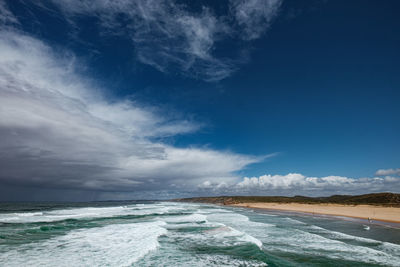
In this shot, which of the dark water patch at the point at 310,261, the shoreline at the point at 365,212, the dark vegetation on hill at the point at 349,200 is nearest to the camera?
the dark water patch at the point at 310,261

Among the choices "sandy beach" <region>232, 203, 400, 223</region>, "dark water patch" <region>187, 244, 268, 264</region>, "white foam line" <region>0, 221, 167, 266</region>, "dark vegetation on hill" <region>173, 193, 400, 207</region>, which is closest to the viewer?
"white foam line" <region>0, 221, 167, 266</region>

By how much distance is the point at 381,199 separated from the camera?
7156 cm

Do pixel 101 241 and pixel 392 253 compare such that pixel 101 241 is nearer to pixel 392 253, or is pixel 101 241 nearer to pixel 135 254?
pixel 135 254

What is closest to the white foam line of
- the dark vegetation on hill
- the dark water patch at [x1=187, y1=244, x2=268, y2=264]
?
the dark water patch at [x1=187, y1=244, x2=268, y2=264]

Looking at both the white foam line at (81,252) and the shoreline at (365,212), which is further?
the shoreline at (365,212)

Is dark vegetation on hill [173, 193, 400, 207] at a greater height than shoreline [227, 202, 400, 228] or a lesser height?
greater

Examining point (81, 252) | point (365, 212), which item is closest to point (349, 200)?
point (365, 212)

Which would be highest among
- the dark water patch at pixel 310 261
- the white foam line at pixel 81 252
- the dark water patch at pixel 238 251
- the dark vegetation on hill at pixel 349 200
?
the dark vegetation on hill at pixel 349 200

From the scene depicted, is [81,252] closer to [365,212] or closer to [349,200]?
[365,212]

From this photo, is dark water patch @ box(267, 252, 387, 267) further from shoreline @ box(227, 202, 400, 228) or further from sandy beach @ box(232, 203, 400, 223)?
sandy beach @ box(232, 203, 400, 223)

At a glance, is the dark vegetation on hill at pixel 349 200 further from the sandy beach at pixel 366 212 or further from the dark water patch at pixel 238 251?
the dark water patch at pixel 238 251

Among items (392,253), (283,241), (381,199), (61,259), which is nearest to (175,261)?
(61,259)

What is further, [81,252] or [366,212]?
[366,212]

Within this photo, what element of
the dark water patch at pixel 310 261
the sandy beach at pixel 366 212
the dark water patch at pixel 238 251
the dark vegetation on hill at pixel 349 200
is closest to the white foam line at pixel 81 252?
the dark water patch at pixel 238 251
